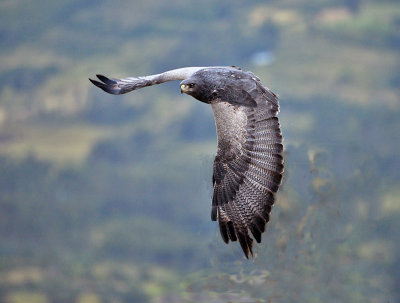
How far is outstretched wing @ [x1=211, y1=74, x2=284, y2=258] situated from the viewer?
9.30m

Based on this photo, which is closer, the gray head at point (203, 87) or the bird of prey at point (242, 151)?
the bird of prey at point (242, 151)

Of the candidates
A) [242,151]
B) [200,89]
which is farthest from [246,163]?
[200,89]

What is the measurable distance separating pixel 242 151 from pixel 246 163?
0.18 m

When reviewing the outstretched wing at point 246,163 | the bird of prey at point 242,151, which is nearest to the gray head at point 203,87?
the bird of prey at point 242,151

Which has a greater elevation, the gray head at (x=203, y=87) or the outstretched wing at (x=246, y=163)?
the gray head at (x=203, y=87)

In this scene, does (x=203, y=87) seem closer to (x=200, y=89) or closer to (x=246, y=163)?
(x=200, y=89)

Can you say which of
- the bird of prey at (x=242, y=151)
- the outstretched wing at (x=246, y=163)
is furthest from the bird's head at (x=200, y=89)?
the outstretched wing at (x=246, y=163)

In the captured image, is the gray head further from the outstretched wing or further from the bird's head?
the outstretched wing

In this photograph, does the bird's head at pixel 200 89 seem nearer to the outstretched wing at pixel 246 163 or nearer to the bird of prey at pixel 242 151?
the bird of prey at pixel 242 151

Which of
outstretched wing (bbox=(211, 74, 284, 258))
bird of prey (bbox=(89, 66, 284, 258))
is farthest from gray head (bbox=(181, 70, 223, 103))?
outstretched wing (bbox=(211, 74, 284, 258))

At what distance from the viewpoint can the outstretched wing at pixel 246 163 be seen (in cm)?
930

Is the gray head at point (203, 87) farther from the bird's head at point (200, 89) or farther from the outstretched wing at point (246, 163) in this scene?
the outstretched wing at point (246, 163)

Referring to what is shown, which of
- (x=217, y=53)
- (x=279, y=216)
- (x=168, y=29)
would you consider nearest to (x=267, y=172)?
(x=279, y=216)

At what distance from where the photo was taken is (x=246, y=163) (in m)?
9.56
